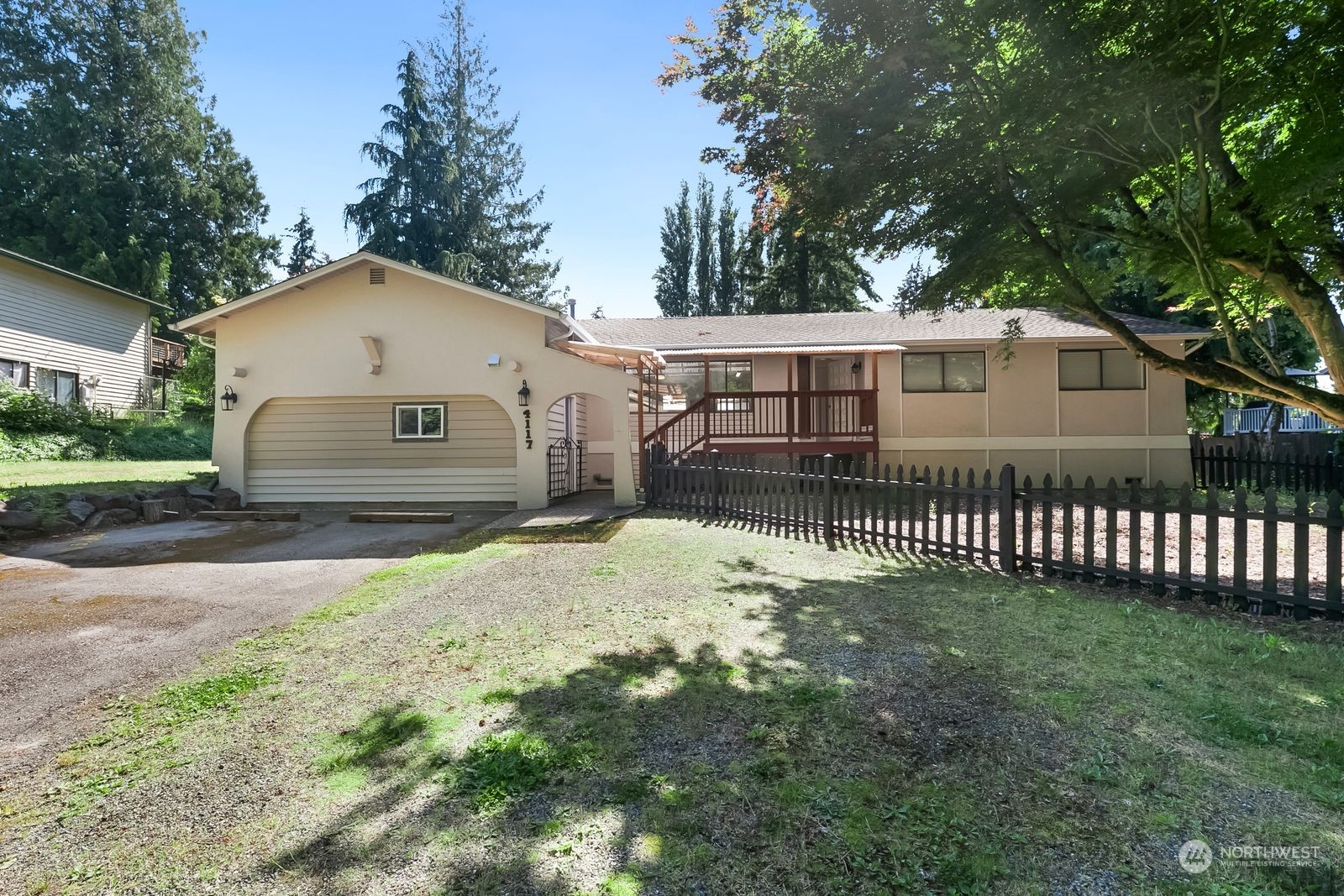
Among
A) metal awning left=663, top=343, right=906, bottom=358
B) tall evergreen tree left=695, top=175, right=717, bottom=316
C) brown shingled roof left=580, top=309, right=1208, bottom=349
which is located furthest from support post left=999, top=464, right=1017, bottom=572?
tall evergreen tree left=695, top=175, right=717, bottom=316

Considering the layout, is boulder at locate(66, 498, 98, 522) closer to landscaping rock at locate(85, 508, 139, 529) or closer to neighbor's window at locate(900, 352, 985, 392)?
landscaping rock at locate(85, 508, 139, 529)

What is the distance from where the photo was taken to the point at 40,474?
12531mm

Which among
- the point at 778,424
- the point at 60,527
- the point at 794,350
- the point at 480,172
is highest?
the point at 480,172

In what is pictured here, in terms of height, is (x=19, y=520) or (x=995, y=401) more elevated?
(x=995, y=401)

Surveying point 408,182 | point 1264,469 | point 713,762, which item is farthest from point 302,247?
point 1264,469

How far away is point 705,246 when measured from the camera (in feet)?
123

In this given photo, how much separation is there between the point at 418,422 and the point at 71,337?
1587 centimetres

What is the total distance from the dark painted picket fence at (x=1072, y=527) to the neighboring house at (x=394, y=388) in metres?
2.63

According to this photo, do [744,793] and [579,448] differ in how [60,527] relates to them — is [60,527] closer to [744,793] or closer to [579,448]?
[579,448]

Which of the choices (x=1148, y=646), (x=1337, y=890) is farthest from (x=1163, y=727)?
(x=1148, y=646)

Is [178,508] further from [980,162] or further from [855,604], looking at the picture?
[980,162]

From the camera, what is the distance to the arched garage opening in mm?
13500

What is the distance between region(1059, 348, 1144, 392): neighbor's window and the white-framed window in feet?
49.4

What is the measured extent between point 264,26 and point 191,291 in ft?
93.6
